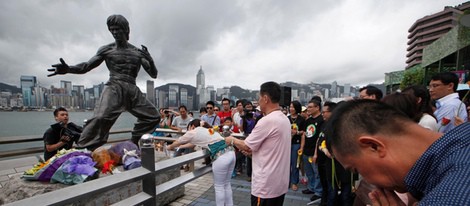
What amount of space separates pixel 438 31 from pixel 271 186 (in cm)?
7629

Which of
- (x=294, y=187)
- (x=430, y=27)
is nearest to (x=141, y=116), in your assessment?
(x=294, y=187)

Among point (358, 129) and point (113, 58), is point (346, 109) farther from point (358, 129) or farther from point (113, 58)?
point (113, 58)

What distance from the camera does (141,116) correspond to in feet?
14.3

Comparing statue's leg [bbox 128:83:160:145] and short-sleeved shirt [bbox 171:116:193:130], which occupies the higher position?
statue's leg [bbox 128:83:160:145]

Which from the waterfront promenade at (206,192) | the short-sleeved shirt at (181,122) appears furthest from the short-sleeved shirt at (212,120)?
the waterfront promenade at (206,192)

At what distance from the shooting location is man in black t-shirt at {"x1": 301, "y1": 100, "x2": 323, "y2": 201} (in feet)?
13.7

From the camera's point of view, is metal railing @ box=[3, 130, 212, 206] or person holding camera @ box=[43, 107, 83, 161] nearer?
metal railing @ box=[3, 130, 212, 206]

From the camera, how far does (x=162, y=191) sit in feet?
6.98

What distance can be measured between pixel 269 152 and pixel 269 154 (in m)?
0.02

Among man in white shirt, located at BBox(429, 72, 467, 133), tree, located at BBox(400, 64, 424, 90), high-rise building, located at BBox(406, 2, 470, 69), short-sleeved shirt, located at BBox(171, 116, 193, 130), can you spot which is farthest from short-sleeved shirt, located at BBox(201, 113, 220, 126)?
high-rise building, located at BBox(406, 2, 470, 69)

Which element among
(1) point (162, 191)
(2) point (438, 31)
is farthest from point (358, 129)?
(2) point (438, 31)

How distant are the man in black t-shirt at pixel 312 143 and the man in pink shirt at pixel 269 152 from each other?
2.02 meters

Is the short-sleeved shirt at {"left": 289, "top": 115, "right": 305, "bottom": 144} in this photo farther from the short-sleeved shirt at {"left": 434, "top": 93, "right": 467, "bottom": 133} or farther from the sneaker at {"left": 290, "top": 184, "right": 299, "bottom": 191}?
the short-sleeved shirt at {"left": 434, "top": 93, "right": 467, "bottom": 133}

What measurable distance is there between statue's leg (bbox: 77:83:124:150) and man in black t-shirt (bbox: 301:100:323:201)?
3556 mm
